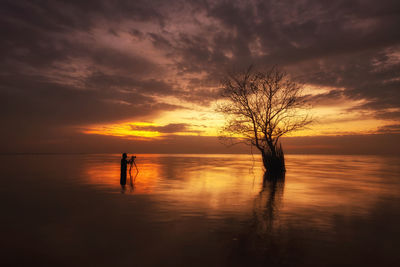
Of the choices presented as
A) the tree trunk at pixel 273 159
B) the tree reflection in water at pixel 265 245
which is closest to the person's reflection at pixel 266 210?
the tree reflection in water at pixel 265 245

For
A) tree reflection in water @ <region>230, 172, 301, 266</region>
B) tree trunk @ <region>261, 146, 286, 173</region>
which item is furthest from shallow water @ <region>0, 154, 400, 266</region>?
tree trunk @ <region>261, 146, 286, 173</region>

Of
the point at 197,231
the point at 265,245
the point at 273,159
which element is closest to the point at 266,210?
the point at 197,231

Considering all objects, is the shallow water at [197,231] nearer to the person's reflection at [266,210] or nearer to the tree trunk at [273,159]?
the person's reflection at [266,210]

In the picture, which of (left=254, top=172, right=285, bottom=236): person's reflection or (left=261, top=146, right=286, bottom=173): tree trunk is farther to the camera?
(left=261, top=146, right=286, bottom=173): tree trunk

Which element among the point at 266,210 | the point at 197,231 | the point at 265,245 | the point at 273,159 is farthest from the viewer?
the point at 273,159

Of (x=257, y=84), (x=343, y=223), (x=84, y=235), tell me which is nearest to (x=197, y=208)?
(x=84, y=235)

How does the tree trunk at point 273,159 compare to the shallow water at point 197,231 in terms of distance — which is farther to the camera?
the tree trunk at point 273,159

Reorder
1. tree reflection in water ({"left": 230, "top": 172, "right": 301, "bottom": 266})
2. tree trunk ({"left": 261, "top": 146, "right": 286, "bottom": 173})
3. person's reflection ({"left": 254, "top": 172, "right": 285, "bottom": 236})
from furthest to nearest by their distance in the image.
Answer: tree trunk ({"left": 261, "top": 146, "right": 286, "bottom": 173}), person's reflection ({"left": 254, "top": 172, "right": 285, "bottom": 236}), tree reflection in water ({"left": 230, "top": 172, "right": 301, "bottom": 266})

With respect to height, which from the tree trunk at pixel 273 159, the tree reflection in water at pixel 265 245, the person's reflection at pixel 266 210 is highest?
the tree trunk at pixel 273 159

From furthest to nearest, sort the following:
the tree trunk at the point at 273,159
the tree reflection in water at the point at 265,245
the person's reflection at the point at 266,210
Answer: the tree trunk at the point at 273,159 < the person's reflection at the point at 266,210 < the tree reflection in water at the point at 265,245

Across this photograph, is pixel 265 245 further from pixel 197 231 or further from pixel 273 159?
pixel 273 159

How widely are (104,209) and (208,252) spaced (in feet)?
19.5

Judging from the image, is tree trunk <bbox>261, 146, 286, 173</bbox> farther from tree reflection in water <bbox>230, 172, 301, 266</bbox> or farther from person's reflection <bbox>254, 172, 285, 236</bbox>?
tree reflection in water <bbox>230, 172, 301, 266</bbox>

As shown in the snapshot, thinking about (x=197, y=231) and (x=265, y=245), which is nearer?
(x=265, y=245)
